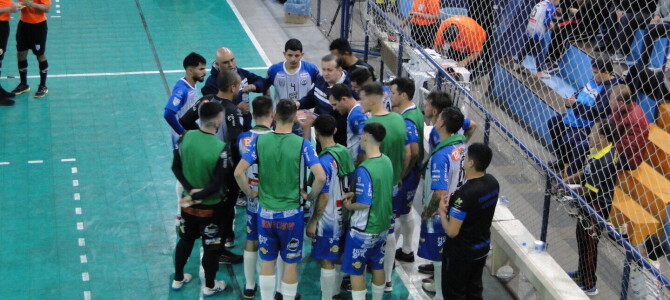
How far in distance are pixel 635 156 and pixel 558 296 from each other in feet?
5.30

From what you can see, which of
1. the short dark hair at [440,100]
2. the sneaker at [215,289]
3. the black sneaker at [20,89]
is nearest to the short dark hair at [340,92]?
the short dark hair at [440,100]

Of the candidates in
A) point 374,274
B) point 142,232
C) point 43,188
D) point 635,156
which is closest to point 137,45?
point 43,188

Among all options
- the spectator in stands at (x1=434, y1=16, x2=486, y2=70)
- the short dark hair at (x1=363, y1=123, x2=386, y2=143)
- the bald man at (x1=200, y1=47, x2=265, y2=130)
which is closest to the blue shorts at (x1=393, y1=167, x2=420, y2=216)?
the short dark hair at (x1=363, y1=123, x2=386, y2=143)

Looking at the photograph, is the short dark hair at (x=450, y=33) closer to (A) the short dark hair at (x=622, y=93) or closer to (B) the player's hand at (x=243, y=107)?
(A) the short dark hair at (x=622, y=93)

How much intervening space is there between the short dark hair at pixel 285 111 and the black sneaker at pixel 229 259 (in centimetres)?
216

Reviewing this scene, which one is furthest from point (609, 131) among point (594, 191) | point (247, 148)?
point (247, 148)

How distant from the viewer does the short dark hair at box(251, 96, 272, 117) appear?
722 centimetres

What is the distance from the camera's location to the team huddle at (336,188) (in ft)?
22.9

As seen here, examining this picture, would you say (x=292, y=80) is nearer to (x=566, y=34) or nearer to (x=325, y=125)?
(x=325, y=125)

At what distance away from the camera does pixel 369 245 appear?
23.8 ft

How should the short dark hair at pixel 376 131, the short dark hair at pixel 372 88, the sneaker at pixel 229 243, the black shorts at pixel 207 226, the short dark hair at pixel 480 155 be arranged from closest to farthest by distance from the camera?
the short dark hair at pixel 480 155
the short dark hair at pixel 376 131
the black shorts at pixel 207 226
the short dark hair at pixel 372 88
the sneaker at pixel 229 243

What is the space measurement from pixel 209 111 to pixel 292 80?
246cm

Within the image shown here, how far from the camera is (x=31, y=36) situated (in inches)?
469

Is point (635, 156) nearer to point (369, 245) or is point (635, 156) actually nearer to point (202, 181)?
point (369, 245)
